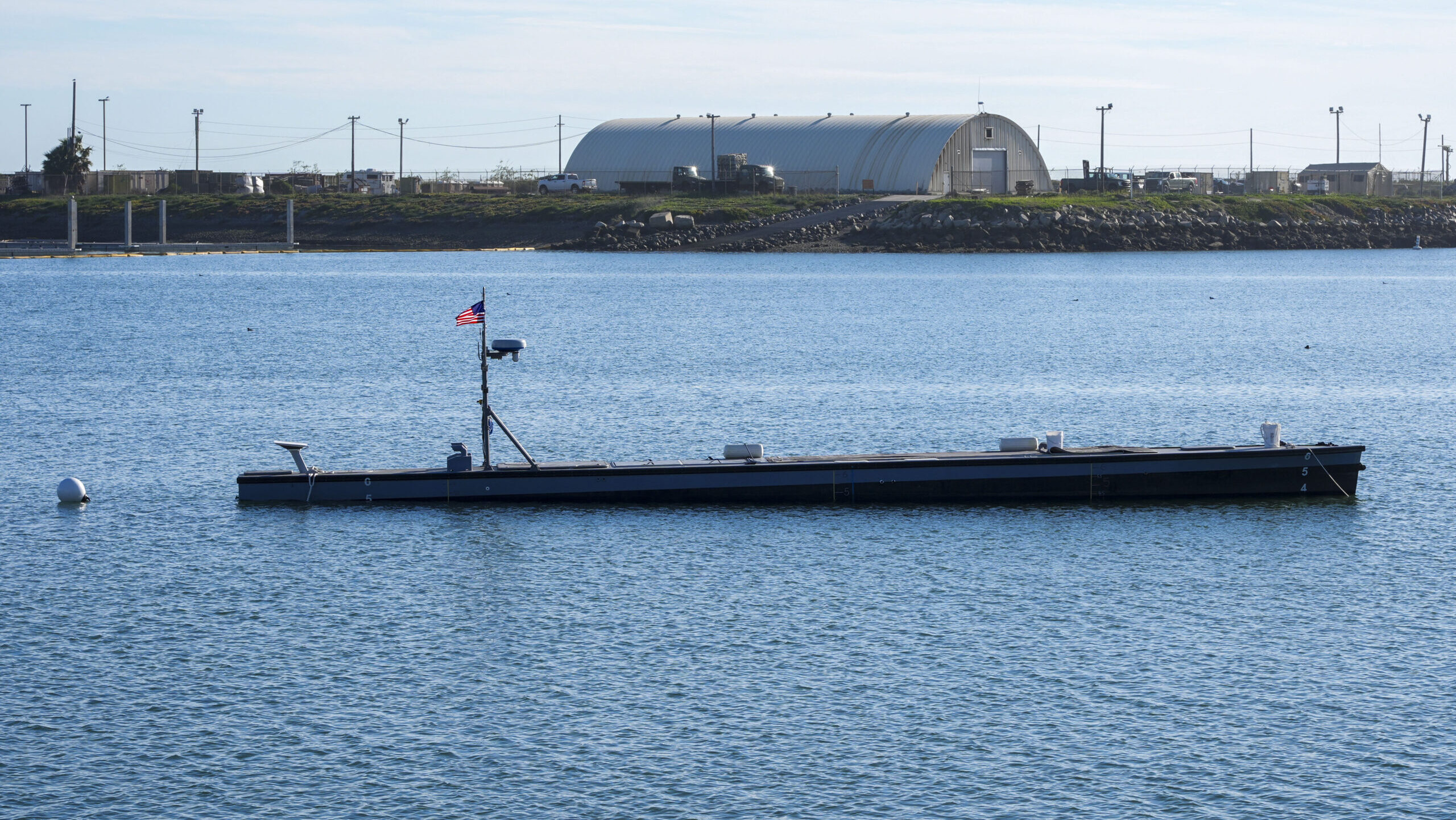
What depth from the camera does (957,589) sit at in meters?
30.8

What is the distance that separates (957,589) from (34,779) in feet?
55.3

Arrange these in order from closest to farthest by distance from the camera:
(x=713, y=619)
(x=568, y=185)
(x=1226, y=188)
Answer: (x=713, y=619), (x=568, y=185), (x=1226, y=188)

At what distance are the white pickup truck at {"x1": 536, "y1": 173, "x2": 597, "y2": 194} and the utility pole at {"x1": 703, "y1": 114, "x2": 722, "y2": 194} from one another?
14508mm

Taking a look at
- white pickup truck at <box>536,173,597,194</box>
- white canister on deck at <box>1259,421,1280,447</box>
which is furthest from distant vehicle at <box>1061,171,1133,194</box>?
white canister on deck at <box>1259,421,1280,447</box>

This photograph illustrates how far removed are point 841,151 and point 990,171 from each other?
51.5ft

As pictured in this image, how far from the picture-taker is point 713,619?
93.5ft

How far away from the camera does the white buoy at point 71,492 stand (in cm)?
3859

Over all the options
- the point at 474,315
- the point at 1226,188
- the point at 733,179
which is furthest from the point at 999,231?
the point at 474,315

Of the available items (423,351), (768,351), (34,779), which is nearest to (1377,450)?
(768,351)

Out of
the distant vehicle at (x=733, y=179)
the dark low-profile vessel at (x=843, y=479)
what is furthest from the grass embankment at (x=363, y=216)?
the dark low-profile vessel at (x=843, y=479)

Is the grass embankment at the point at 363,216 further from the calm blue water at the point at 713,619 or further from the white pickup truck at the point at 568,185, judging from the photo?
the calm blue water at the point at 713,619

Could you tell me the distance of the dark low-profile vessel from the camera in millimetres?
38594

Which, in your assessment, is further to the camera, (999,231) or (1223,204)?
(1223,204)

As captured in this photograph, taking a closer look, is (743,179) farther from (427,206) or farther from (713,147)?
(427,206)
